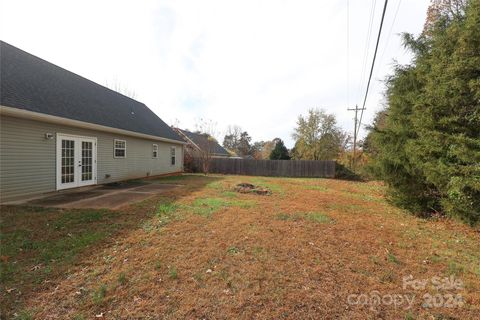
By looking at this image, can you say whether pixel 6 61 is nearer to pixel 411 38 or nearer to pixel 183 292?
pixel 183 292

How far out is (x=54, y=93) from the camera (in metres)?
8.41

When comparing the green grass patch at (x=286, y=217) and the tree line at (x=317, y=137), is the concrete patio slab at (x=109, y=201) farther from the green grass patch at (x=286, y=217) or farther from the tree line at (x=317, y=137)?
the tree line at (x=317, y=137)

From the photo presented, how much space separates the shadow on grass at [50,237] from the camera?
9.02 ft

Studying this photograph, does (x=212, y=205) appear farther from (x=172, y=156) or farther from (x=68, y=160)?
(x=172, y=156)

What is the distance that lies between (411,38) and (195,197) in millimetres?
8144

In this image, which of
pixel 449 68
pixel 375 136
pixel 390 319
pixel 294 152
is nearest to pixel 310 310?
pixel 390 319

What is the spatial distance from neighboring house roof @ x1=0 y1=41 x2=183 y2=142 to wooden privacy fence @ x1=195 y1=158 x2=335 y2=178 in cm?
767

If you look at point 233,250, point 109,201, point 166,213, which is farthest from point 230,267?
point 109,201

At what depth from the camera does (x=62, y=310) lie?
2271 millimetres

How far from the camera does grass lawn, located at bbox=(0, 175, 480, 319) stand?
234 cm

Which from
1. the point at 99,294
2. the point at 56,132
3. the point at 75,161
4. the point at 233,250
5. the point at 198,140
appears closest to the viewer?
the point at 99,294

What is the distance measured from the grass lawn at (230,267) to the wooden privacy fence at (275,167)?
12652mm

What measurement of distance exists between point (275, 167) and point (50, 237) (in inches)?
641

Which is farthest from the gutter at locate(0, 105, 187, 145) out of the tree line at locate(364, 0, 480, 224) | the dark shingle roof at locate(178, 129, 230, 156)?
the tree line at locate(364, 0, 480, 224)
